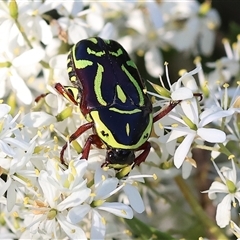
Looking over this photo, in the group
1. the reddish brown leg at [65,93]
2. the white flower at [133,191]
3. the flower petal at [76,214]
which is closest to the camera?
the flower petal at [76,214]

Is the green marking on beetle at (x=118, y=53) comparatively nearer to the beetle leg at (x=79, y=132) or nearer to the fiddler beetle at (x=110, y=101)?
the fiddler beetle at (x=110, y=101)

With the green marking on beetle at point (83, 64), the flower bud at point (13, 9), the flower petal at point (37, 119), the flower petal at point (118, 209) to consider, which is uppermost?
the flower bud at point (13, 9)

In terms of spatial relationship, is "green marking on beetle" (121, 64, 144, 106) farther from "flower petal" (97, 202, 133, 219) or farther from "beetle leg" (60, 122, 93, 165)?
"flower petal" (97, 202, 133, 219)

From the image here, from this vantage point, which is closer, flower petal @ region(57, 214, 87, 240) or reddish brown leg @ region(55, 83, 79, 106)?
flower petal @ region(57, 214, 87, 240)

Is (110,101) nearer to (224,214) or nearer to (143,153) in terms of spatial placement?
(143,153)

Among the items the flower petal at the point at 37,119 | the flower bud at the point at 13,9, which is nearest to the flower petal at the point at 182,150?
the flower petal at the point at 37,119

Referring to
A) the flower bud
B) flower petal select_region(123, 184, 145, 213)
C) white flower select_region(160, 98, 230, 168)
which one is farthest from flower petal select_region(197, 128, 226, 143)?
the flower bud
